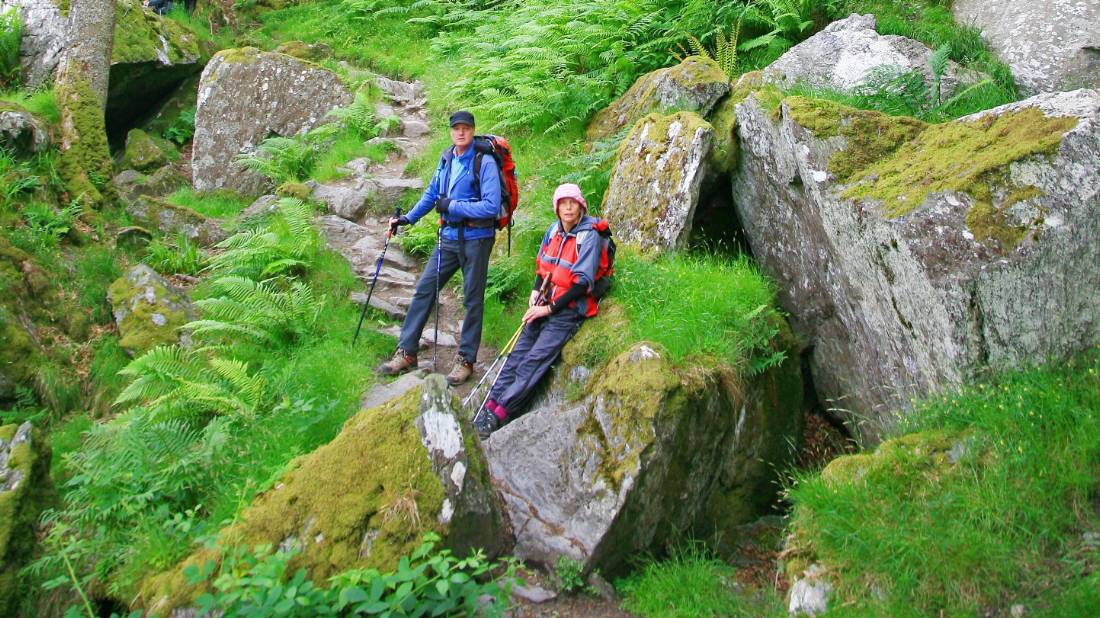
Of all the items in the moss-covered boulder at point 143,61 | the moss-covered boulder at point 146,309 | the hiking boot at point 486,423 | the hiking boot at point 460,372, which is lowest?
the hiking boot at point 486,423

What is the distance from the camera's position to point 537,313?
7035mm

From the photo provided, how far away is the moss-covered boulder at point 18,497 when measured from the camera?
5117 mm

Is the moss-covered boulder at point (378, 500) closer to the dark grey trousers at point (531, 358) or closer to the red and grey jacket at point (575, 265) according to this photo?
the dark grey trousers at point (531, 358)

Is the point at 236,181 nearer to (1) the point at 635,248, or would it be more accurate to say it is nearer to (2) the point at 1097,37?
(1) the point at 635,248

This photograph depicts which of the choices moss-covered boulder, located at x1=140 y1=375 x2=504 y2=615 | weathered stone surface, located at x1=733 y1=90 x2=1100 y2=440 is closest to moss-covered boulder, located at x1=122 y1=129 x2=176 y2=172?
moss-covered boulder, located at x1=140 y1=375 x2=504 y2=615

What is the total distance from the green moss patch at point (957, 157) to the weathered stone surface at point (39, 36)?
13438 mm

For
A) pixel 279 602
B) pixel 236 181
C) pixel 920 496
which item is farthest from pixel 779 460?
pixel 236 181

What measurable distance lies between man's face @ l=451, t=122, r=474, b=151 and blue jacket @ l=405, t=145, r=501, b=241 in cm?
8

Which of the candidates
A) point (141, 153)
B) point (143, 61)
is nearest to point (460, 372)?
point (141, 153)

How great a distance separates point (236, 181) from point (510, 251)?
6.49m

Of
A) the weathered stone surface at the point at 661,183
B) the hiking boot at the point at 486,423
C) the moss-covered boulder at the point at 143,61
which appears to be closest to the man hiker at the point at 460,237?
the hiking boot at the point at 486,423

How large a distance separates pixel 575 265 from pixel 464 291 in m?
1.42

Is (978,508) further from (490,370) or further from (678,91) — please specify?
(678,91)

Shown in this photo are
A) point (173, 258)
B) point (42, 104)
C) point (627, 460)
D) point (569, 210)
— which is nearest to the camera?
point (627, 460)
